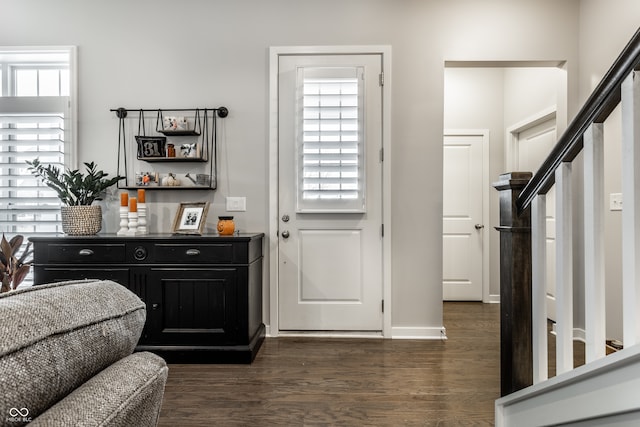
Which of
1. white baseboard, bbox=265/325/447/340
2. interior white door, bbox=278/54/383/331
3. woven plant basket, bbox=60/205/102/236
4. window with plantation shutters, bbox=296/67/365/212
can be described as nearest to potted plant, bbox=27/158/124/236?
woven plant basket, bbox=60/205/102/236

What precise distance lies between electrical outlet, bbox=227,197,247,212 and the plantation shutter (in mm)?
1428

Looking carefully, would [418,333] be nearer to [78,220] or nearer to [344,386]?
[344,386]

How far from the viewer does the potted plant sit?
9.71ft

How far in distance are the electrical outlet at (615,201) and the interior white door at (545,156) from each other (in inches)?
25.0

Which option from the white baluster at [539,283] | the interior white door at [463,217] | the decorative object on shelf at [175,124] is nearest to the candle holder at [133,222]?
the decorative object on shelf at [175,124]

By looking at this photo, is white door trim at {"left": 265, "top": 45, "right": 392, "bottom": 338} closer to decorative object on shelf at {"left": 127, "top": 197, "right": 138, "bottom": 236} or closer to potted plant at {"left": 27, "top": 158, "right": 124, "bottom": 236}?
decorative object on shelf at {"left": 127, "top": 197, "right": 138, "bottom": 236}

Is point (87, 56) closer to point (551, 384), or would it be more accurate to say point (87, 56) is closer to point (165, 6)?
point (165, 6)

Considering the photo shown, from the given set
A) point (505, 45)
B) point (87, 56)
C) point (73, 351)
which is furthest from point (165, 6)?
point (73, 351)

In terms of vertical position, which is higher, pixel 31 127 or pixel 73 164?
pixel 31 127

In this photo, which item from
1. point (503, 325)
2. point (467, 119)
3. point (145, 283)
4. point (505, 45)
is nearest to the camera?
point (503, 325)

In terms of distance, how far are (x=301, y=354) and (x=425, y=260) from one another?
124 cm

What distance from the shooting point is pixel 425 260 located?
3229 millimetres

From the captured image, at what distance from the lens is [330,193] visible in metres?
3.20

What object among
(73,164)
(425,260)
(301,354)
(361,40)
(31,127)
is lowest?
(301,354)
